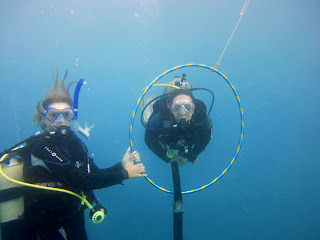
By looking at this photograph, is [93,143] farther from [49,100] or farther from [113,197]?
[49,100]

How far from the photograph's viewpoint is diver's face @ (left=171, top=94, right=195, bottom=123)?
358cm

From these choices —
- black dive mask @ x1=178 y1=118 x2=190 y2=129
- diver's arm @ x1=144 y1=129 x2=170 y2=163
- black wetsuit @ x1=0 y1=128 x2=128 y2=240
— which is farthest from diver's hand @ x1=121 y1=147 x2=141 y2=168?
black dive mask @ x1=178 y1=118 x2=190 y2=129

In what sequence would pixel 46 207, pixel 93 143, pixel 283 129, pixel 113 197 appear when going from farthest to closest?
pixel 283 129 < pixel 113 197 < pixel 93 143 < pixel 46 207

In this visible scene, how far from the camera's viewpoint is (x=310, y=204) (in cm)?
1242

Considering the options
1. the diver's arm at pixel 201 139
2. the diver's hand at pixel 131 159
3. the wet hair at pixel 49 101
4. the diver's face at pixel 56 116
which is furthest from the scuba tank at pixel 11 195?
the diver's arm at pixel 201 139

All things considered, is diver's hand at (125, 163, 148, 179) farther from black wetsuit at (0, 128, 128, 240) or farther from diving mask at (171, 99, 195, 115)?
diving mask at (171, 99, 195, 115)

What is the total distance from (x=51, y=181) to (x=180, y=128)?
211 centimetres

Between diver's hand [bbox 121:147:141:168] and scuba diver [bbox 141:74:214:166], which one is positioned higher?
scuba diver [bbox 141:74:214:166]

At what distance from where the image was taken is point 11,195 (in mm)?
2309

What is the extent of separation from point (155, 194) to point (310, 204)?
9.96 metres

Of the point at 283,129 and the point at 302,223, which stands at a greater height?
the point at 283,129

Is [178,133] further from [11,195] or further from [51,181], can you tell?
[11,195]

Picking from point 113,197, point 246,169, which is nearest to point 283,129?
point 246,169

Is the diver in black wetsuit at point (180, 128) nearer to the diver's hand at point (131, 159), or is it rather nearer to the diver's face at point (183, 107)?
the diver's face at point (183, 107)
